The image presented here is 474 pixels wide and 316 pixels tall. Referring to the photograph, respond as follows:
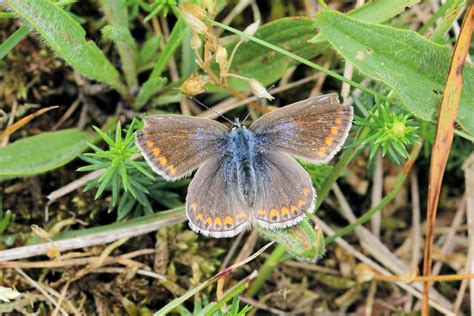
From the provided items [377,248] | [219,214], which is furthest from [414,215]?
[219,214]

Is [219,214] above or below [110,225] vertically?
above

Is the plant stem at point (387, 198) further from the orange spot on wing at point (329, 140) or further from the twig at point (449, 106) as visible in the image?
the orange spot on wing at point (329, 140)

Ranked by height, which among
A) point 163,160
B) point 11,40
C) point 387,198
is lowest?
point 387,198

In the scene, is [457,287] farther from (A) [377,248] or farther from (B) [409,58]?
(B) [409,58]

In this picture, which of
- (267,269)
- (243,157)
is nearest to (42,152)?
(243,157)

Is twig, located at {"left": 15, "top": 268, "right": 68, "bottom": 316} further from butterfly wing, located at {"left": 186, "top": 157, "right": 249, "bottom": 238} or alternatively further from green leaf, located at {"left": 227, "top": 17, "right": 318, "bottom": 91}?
green leaf, located at {"left": 227, "top": 17, "right": 318, "bottom": 91}

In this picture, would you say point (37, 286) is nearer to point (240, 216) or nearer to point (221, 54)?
point (240, 216)

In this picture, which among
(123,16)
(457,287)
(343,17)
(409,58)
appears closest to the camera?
(343,17)
